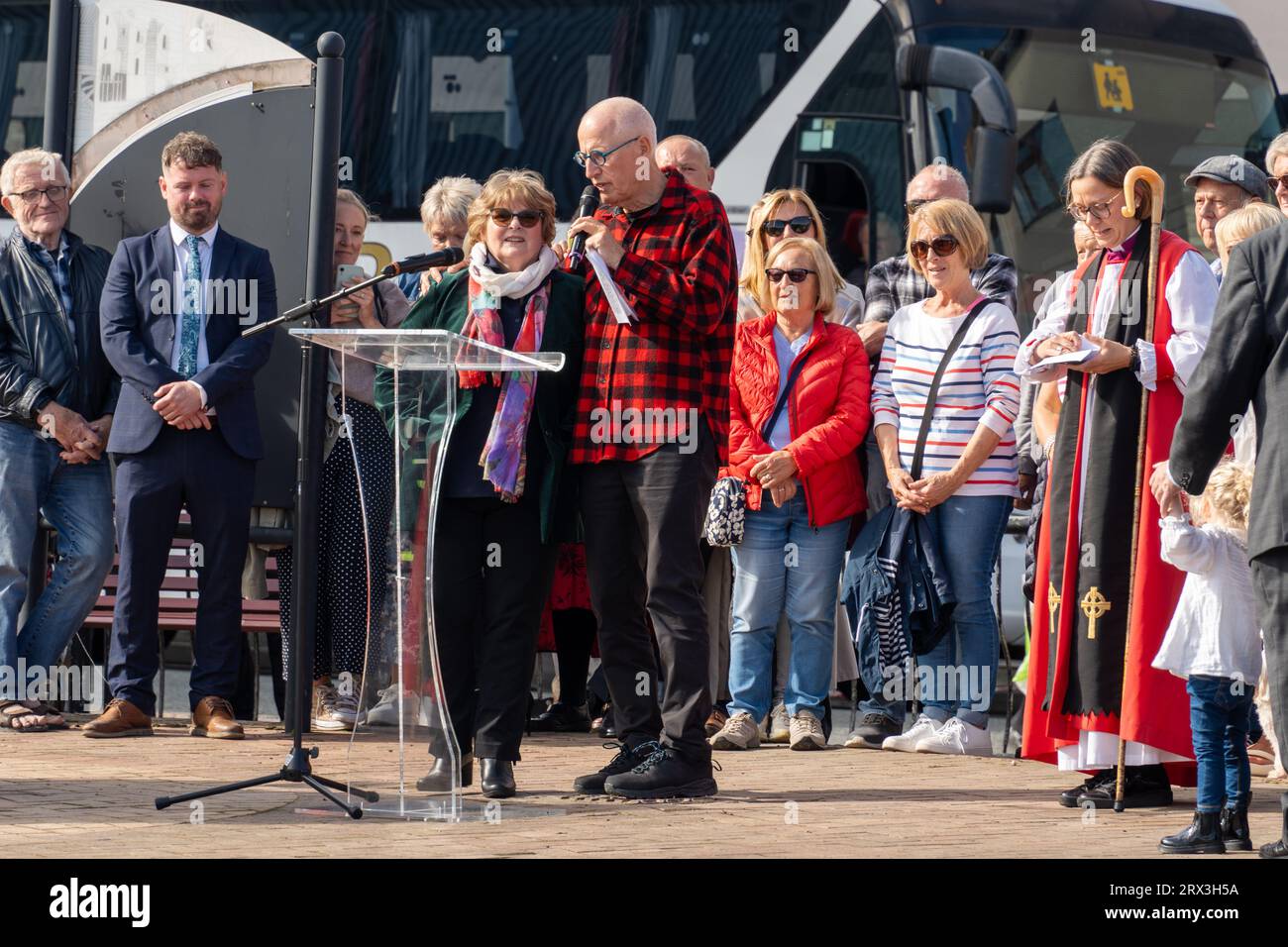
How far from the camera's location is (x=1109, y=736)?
6.91 m

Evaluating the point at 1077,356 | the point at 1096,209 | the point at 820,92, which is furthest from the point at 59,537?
the point at 820,92

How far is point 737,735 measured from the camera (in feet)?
28.0

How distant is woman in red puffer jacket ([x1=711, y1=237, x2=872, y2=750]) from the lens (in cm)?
865

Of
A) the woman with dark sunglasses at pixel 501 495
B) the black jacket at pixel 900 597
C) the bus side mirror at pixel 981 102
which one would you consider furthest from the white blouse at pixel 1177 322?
the bus side mirror at pixel 981 102

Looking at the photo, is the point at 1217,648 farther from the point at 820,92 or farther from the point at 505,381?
the point at 820,92

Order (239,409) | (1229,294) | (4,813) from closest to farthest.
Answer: (1229,294), (4,813), (239,409)

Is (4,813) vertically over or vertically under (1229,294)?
under

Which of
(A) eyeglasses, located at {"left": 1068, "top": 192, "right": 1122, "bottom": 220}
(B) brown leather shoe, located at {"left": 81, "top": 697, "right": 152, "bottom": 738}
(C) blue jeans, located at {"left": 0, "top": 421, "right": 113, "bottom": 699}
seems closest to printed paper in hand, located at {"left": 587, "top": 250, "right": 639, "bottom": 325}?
(A) eyeglasses, located at {"left": 1068, "top": 192, "right": 1122, "bottom": 220}

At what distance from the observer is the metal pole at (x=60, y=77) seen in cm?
968

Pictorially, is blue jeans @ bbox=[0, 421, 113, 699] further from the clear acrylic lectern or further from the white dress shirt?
the clear acrylic lectern

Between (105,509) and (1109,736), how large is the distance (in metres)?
4.67
